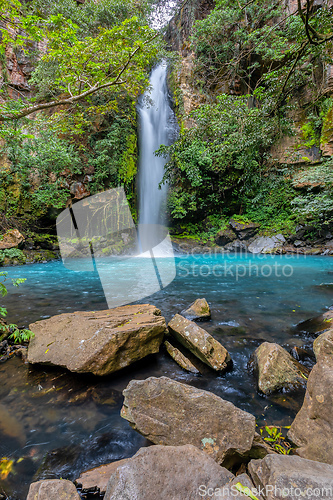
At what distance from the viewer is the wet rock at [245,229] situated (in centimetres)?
1590

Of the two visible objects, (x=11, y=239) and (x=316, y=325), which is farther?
(x=11, y=239)

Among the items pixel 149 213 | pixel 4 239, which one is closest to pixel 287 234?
pixel 149 213

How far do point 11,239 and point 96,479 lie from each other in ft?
37.1

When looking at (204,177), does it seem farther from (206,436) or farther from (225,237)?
(206,436)

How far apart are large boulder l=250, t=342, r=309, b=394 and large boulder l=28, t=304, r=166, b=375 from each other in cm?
126

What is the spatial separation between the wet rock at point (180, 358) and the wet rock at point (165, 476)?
1558 millimetres

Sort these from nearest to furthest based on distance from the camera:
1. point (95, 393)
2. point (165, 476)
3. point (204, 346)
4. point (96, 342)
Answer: point (165, 476)
point (95, 393)
point (96, 342)
point (204, 346)

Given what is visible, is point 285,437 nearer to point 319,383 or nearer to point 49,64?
point 319,383

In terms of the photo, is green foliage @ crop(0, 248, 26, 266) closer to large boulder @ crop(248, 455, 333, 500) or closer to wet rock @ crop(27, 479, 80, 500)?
wet rock @ crop(27, 479, 80, 500)

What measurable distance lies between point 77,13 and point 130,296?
17.4 meters

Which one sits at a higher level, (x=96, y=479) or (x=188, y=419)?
(x=188, y=419)

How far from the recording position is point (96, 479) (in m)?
1.44

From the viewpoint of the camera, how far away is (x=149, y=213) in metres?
16.9

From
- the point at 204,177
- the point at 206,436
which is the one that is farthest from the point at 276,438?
the point at 204,177
